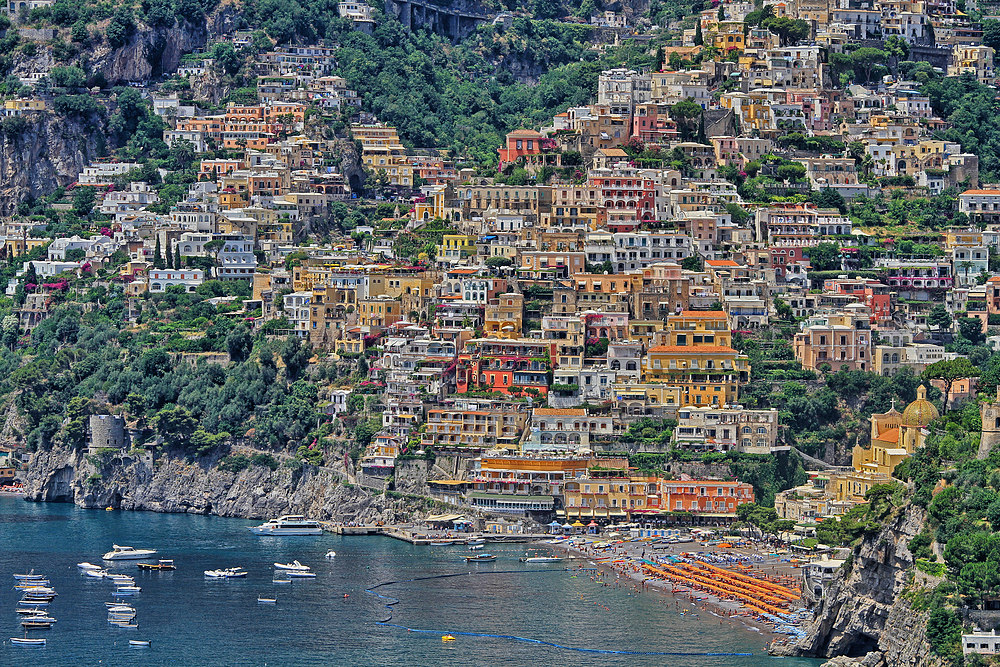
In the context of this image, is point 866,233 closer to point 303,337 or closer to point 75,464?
point 303,337

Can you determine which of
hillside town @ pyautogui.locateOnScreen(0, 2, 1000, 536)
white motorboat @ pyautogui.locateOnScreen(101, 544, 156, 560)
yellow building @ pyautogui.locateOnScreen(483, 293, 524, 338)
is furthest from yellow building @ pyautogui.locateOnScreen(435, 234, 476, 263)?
white motorboat @ pyautogui.locateOnScreen(101, 544, 156, 560)

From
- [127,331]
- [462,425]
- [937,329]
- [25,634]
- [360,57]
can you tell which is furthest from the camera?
[360,57]

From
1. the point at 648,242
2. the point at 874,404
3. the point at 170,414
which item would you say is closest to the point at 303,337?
the point at 170,414

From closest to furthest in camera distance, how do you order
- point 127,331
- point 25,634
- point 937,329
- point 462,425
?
point 25,634
point 462,425
point 937,329
point 127,331

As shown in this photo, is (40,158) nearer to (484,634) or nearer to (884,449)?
(884,449)

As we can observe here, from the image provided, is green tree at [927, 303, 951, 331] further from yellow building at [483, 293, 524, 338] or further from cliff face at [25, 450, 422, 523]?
cliff face at [25, 450, 422, 523]

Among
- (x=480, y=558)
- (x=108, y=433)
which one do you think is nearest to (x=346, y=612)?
(x=480, y=558)
